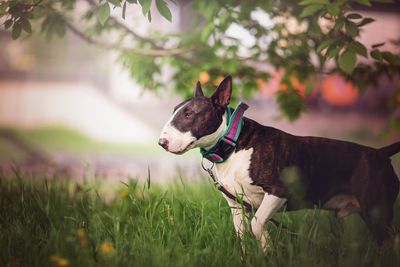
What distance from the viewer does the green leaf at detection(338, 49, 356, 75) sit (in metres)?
2.91

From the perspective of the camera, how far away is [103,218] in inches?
139

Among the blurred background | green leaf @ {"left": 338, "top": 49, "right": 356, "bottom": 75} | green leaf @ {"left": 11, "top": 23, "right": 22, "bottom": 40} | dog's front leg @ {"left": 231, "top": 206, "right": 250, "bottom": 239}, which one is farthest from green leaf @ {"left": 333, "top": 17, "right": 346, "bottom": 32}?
the blurred background

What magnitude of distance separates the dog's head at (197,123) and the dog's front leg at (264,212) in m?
0.38

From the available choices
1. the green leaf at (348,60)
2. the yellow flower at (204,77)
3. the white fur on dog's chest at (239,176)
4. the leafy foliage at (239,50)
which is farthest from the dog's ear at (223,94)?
the yellow flower at (204,77)

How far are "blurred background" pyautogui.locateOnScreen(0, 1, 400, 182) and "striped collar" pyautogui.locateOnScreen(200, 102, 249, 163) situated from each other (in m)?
5.74

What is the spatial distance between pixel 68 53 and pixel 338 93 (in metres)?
8.28

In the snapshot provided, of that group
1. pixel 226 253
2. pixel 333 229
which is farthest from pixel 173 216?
pixel 333 229

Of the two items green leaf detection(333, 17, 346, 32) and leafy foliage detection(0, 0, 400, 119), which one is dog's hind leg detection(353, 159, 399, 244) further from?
leafy foliage detection(0, 0, 400, 119)

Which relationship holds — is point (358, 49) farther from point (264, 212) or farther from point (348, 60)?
point (264, 212)

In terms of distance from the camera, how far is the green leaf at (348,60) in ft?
9.55

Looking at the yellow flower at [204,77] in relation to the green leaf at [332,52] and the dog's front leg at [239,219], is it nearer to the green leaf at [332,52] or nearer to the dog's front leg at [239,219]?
the green leaf at [332,52]

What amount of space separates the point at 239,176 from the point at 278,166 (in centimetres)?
20

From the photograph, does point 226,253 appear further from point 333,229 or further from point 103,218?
point 103,218

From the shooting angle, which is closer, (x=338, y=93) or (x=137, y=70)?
(x=137, y=70)
